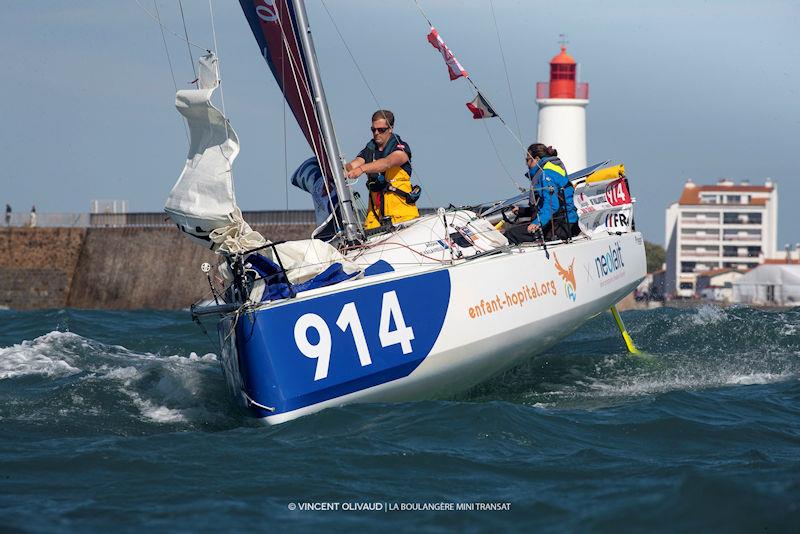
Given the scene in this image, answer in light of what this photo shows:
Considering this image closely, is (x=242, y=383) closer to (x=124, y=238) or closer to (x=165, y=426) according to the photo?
(x=165, y=426)

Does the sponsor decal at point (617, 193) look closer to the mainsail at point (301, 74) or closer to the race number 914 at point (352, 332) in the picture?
the mainsail at point (301, 74)

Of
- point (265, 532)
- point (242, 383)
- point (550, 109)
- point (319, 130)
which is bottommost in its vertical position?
point (265, 532)

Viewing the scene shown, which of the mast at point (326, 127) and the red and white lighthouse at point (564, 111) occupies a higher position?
the red and white lighthouse at point (564, 111)

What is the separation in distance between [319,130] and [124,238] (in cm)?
2043

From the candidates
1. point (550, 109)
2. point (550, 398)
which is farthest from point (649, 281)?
point (550, 398)

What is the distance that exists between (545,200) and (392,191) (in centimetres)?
99

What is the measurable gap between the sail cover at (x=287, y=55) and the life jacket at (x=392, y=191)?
31 centimetres

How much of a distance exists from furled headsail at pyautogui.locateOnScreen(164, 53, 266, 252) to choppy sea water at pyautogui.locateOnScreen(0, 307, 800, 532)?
0.97 m

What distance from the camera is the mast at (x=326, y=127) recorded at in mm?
6863

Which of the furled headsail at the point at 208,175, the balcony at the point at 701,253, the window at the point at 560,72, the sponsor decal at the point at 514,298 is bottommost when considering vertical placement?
the sponsor decal at the point at 514,298

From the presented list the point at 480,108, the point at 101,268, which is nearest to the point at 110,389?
the point at 480,108

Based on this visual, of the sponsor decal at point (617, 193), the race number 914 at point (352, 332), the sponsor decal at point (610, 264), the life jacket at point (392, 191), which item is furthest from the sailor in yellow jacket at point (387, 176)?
the sponsor decal at point (617, 193)

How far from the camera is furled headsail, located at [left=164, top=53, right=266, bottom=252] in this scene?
18.5ft

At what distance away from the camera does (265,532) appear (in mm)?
3891
